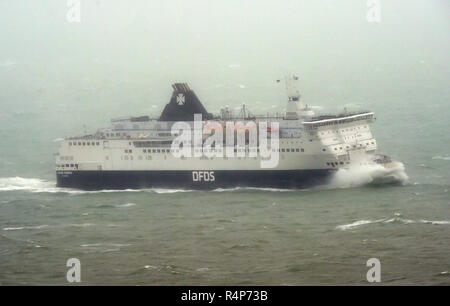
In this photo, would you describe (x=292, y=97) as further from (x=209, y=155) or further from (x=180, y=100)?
(x=180, y=100)

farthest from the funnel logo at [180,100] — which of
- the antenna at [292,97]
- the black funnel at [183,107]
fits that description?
the antenna at [292,97]

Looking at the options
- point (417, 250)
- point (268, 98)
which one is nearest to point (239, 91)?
point (268, 98)

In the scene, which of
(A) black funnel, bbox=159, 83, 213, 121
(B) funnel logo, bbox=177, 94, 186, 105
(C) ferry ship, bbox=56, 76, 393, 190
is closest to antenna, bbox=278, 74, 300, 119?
(C) ferry ship, bbox=56, 76, 393, 190

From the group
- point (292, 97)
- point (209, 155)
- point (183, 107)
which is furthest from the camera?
point (183, 107)

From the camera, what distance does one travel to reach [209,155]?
211 feet

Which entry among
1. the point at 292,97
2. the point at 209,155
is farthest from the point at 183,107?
the point at 292,97

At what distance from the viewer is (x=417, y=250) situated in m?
46.3

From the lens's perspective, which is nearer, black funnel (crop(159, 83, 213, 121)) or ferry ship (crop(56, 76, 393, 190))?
ferry ship (crop(56, 76, 393, 190))

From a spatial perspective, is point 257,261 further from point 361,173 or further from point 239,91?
point 239,91

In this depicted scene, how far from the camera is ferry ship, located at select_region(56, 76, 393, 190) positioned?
6250cm

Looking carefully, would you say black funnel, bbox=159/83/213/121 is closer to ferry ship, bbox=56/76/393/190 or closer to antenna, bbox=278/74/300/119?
ferry ship, bbox=56/76/393/190

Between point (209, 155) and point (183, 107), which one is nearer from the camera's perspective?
point (209, 155)

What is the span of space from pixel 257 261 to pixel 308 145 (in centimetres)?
1811

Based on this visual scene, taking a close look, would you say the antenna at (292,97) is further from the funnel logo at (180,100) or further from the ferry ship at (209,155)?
the funnel logo at (180,100)
